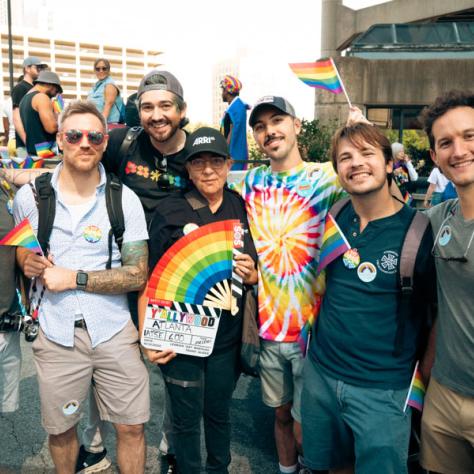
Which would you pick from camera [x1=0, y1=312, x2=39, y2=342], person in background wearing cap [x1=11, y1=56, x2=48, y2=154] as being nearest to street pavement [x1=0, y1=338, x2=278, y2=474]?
camera [x1=0, y1=312, x2=39, y2=342]

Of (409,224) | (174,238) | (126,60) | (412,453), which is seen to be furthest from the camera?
(126,60)

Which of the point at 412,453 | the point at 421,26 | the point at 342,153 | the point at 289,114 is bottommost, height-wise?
the point at 412,453

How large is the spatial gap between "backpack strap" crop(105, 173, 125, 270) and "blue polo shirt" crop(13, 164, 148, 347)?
0.02 meters

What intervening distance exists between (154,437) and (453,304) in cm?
281

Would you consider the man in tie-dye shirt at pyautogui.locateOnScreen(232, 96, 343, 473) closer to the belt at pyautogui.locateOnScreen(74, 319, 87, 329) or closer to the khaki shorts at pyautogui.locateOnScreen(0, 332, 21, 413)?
the belt at pyautogui.locateOnScreen(74, 319, 87, 329)

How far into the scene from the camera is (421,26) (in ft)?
53.6

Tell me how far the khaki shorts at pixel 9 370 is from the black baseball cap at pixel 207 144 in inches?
61.9

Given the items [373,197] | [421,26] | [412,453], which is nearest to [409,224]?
[373,197]

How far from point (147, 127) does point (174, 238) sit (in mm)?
866

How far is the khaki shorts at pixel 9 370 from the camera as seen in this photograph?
124 inches

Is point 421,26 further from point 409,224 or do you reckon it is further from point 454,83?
point 409,224

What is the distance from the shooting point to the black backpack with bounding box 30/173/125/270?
2857 mm

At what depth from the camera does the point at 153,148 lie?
347 centimetres

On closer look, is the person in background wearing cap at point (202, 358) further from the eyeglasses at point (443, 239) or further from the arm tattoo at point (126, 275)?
the eyeglasses at point (443, 239)
